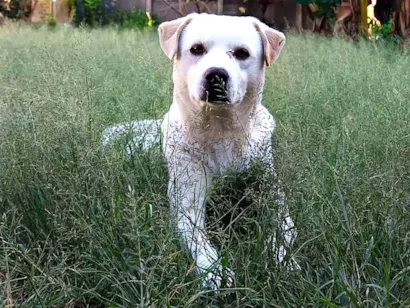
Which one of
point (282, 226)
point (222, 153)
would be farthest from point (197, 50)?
point (282, 226)

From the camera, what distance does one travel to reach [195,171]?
10.0 ft

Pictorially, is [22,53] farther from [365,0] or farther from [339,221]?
[365,0]

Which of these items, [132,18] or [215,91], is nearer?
[215,91]

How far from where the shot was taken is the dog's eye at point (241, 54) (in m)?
3.29

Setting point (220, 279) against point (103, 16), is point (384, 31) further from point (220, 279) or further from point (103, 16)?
point (220, 279)

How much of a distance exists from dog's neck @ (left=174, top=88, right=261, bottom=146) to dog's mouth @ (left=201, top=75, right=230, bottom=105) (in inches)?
3.2

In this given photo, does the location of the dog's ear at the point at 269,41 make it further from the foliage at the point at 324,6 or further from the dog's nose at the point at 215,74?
the foliage at the point at 324,6

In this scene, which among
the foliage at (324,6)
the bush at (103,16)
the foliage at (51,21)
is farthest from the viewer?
the bush at (103,16)

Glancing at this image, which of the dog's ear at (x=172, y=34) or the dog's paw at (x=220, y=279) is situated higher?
the dog's ear at (x=172, y=34)

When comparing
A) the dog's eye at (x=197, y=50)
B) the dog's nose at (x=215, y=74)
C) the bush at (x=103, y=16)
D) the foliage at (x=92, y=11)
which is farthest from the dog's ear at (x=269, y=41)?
the foliage at (x=92, y=11)

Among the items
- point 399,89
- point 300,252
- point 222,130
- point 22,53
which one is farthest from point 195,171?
point 22,53

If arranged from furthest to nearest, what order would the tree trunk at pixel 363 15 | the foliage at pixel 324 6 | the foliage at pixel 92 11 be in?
the foliage at pixel 92 11, the foliage at pixel 324 6, the tree trunk at pixel 363 15

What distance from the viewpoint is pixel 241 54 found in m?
3.31

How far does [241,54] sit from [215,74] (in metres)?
0.30
